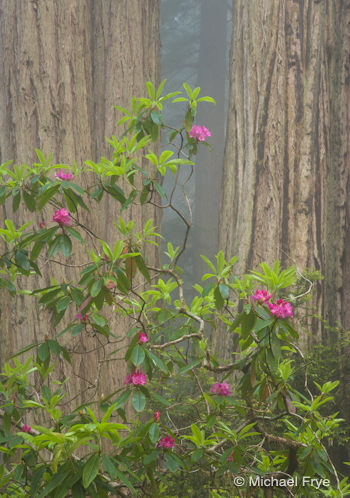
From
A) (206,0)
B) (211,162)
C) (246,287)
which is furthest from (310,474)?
(206,0)

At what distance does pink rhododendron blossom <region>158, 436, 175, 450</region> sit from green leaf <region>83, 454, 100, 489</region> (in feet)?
1.57

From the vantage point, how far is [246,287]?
202 centimetres

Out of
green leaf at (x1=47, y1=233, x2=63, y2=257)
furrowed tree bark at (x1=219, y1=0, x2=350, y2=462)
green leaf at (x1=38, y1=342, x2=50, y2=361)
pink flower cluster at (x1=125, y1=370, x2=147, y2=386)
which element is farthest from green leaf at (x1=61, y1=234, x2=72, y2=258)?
furrowed tree bark at (x1=219, y1=0, x2=350, y2=462)

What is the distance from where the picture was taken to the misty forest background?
3863 mm

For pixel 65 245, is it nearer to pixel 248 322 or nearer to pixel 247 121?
pixel 248 322

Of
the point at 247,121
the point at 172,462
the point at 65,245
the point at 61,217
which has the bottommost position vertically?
the point at 172,462

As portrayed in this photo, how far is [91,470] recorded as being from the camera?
140 cm

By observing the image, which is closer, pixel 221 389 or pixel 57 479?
pixel 57 479

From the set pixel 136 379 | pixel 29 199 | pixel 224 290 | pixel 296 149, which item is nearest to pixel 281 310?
pixel 224 290

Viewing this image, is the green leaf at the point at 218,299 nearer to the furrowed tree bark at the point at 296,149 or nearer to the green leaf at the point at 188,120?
the green leaf at the point at 188,120

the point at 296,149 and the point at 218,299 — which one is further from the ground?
the point at 296,149

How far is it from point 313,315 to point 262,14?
258 centimetres

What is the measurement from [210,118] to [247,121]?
7.31 metres

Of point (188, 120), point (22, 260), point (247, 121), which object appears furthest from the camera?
point (247, 121)
